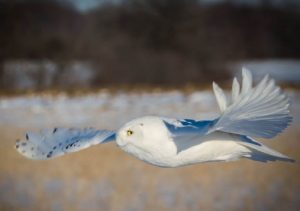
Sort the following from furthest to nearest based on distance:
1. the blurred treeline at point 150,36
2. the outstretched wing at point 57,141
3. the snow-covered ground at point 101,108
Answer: the blurred treeline at point 150,36 → the snow-covered ground at point 101,108 → the outstretched wing at point 57,141

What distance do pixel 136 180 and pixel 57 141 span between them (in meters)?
2.46

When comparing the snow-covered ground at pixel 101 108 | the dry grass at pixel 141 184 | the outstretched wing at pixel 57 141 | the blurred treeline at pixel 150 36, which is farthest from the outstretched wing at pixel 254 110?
the blurred treeline at pixel 150 36

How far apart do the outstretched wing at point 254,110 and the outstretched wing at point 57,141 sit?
0.20 metres

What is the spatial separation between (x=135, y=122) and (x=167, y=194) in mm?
2520

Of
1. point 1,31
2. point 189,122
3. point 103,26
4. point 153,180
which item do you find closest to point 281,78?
point 103,26

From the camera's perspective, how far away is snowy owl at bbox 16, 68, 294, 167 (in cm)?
68

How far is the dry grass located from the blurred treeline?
1911mm

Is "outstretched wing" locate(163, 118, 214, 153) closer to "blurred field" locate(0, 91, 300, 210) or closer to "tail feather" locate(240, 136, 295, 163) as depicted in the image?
"tail feather" locate(240, 136, 295, 163)

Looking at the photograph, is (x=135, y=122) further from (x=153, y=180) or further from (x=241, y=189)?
(x=153, y=180)

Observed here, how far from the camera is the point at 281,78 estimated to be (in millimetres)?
5367

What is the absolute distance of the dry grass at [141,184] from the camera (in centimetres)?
302

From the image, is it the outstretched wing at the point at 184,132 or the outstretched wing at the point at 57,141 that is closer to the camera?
the outstretched wing at the point at 184,132

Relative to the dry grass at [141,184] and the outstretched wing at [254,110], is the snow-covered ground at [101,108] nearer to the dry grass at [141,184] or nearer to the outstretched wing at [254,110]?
the dry grass at [141,184]

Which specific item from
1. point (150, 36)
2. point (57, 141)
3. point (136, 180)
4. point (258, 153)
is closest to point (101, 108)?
point (136, 180)
